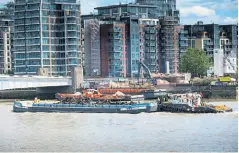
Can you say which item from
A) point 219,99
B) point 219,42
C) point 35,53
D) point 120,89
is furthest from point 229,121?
point 219,42

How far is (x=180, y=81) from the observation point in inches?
1827

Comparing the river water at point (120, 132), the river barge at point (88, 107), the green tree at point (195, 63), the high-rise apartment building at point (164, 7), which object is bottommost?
the river water at point (120, 132)

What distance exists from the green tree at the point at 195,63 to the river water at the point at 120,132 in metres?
19.0

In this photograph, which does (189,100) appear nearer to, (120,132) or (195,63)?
(120,132)

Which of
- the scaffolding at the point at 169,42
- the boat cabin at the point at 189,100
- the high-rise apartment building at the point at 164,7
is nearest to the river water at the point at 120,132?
the boat cabin at the point at 189,100

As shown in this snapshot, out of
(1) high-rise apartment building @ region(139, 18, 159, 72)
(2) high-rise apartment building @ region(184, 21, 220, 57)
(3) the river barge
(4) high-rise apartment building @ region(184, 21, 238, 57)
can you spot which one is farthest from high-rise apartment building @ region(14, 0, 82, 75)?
(3) the river barge

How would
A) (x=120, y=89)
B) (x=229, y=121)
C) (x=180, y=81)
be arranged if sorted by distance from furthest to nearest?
(x=180, y=81), (x=120, y=89), (x=229, y=121)

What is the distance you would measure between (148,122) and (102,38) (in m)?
23.5

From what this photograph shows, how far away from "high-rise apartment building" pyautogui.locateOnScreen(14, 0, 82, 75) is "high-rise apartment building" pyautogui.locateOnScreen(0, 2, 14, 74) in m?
4.34

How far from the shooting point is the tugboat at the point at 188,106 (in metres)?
31.3

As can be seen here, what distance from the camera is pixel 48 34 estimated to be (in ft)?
163

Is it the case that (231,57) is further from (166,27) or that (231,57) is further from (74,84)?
(74,84)

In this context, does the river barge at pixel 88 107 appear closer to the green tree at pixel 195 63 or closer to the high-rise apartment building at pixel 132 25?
the high-rise apartment building at pixel 132 25

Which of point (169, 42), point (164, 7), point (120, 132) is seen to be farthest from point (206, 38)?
point (120, 132)
